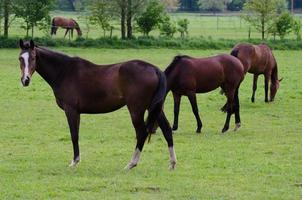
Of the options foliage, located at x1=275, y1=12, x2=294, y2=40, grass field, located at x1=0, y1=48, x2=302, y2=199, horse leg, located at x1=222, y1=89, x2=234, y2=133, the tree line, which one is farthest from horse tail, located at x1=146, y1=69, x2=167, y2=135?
foliage, located at x1=275, y1=12, x2=294, y2=40

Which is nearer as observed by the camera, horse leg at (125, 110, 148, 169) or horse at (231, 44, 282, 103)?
horse leg at (125, 110, 148, 169)

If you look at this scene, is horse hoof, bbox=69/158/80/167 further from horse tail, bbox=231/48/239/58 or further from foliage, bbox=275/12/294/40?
foliage, bbox=275/12/294/40

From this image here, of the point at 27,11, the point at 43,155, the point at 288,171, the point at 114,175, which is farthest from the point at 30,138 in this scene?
the point at 27,11

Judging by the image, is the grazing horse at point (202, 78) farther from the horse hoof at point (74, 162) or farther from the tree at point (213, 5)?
the tree at point (213, 5)

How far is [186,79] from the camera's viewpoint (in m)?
14.1

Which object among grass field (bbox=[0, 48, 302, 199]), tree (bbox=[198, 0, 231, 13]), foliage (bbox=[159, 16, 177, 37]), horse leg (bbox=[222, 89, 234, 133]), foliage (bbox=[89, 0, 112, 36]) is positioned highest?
tree (bbox=[198, 0, 231, 13])

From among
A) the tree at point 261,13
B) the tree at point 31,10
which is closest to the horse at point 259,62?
the tree at point 31,10

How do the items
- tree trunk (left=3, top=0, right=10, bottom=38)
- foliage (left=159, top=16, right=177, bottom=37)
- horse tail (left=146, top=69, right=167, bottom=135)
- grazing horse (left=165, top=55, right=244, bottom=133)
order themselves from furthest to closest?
1. foliage (left=159, top=16, right=177, bottom=37)
2. tree trunk (left=3, top=0, right=10, bottom=38)
3. grazing horse (left=165, top=55, right=244, bottom=133)
4. horse tail (left=146, top=69, right=167, bottom=135)

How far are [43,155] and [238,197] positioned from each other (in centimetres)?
426

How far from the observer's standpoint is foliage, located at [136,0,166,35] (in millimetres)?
44750

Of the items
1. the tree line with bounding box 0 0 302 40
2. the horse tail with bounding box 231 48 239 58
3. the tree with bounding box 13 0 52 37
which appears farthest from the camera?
the tree line with bounding box 0 0 302 40

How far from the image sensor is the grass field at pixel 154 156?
8.80m

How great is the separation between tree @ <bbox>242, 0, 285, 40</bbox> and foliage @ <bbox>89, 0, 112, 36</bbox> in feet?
31.0

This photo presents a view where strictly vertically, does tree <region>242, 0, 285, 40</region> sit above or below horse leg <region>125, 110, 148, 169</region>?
above
